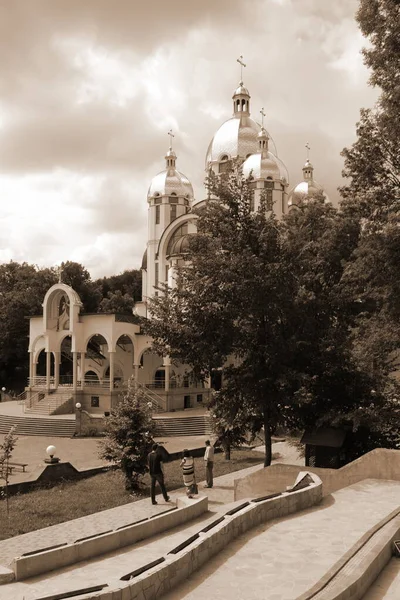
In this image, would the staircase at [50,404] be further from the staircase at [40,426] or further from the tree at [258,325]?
the tree at [258,325]

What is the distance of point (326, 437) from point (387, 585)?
872 centimetres

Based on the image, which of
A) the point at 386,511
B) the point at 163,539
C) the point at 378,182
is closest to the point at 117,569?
the point at 163,539

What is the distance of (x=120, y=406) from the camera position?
16.3 metres

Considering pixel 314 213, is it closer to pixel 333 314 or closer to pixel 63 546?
pixel 333 314

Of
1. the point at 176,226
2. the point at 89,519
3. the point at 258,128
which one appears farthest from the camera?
the point at 258,128

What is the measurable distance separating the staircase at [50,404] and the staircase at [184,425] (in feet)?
21.9

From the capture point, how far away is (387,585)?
6809 mm

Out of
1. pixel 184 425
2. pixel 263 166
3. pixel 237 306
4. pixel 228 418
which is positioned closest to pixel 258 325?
pixel 237 306

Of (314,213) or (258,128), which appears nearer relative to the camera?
(314,213)

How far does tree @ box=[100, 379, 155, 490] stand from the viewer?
15695 mm

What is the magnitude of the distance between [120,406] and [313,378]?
18.4 ft

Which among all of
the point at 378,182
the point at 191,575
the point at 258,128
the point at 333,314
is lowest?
the point at 191,575

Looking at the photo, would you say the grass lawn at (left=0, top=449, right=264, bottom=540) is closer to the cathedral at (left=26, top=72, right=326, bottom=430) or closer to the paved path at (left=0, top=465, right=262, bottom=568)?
the paved path at (left=0, top=465, right=262, bottom=568)

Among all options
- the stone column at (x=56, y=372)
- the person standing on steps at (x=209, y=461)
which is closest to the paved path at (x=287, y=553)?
the person standing on steps at (x=209, y=461)
